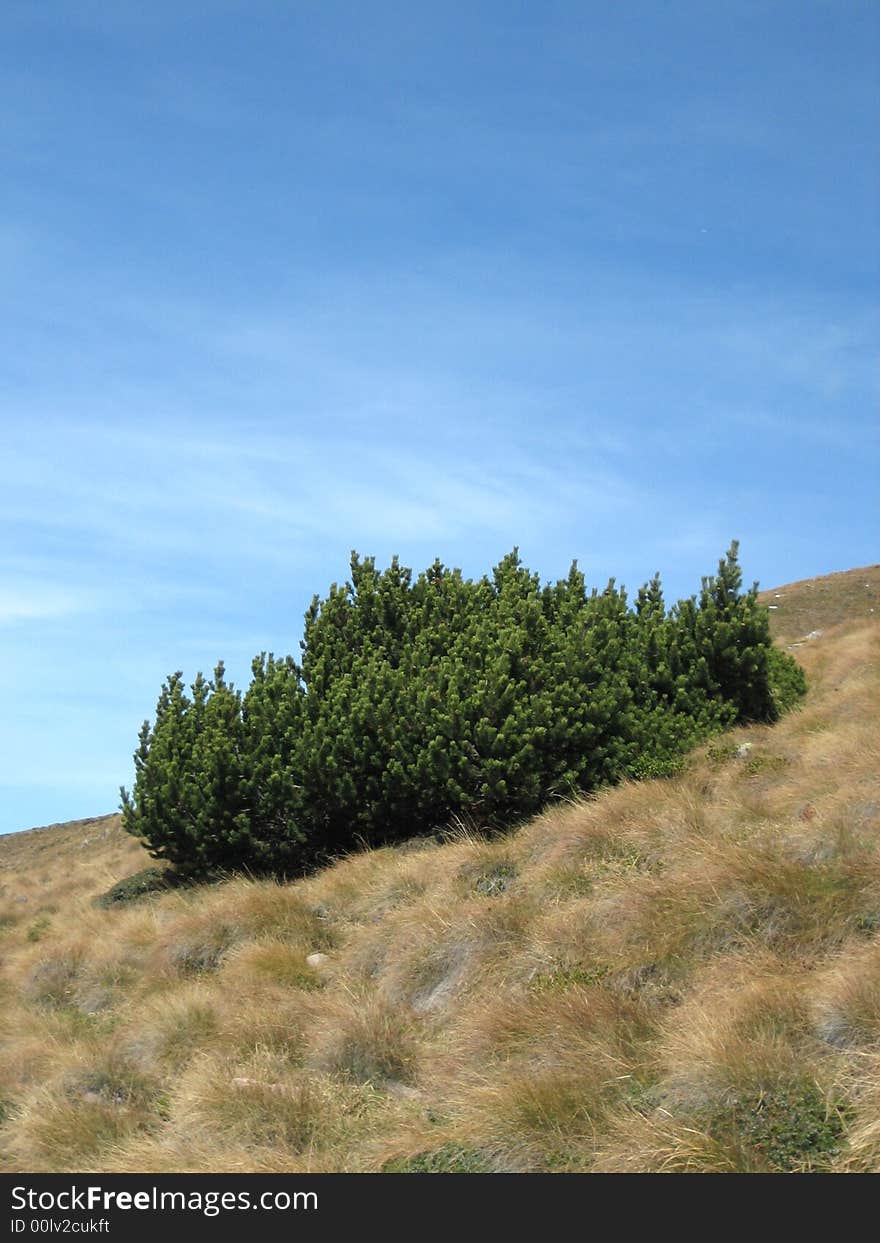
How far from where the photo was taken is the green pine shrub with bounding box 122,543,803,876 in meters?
14.1

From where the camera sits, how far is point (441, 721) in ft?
46.5

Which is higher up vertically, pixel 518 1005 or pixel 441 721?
pixel 441 721

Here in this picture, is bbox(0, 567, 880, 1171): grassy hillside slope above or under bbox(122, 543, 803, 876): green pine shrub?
under

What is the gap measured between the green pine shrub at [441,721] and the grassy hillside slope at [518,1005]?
129cm

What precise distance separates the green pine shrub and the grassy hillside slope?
4.25 ft

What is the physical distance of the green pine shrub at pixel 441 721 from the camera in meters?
14.1

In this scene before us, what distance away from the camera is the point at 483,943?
911 cm

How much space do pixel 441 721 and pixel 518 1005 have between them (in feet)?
22.6

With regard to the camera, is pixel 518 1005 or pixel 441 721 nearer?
pixel 518 1005

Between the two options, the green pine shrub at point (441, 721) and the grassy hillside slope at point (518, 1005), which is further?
the green pine shrub at point (441, 721)

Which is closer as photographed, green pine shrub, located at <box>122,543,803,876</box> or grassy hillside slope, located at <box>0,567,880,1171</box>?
grassy hillside slope, located at <box>0,567,880,1171</box>
